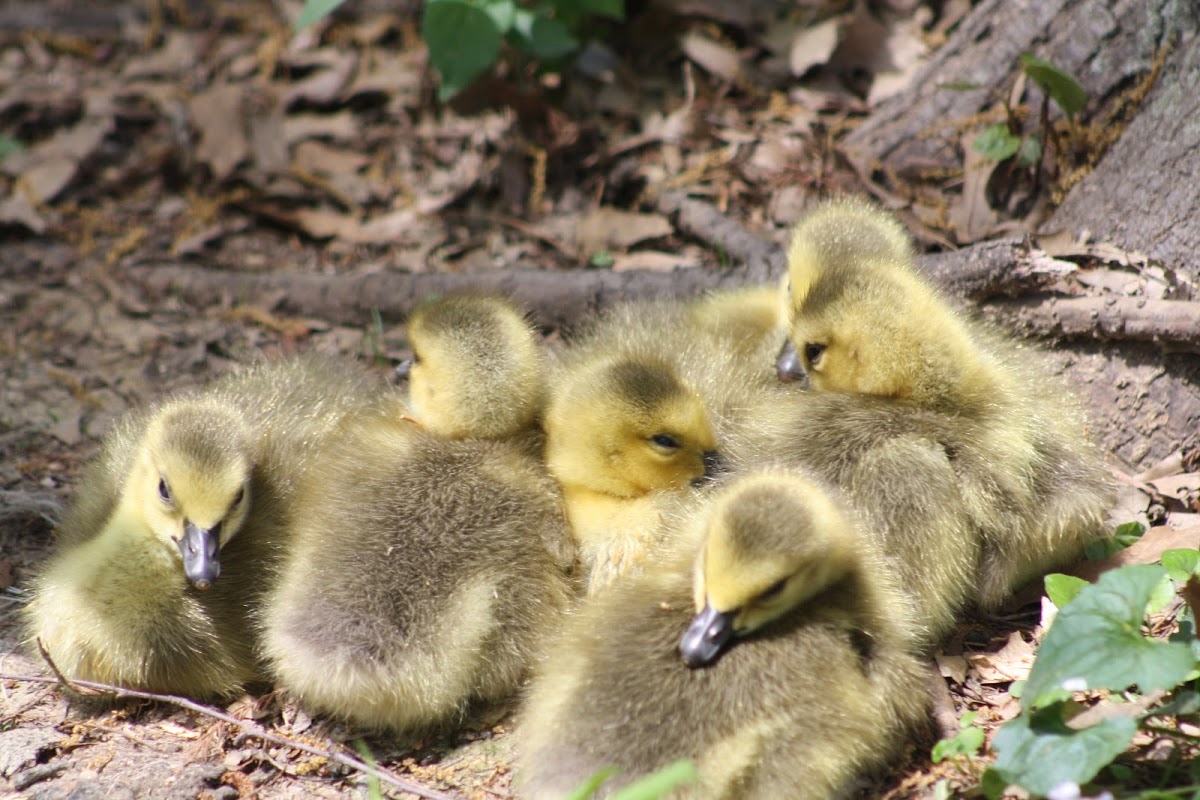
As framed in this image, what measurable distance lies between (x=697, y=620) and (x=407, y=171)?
445 centimetres

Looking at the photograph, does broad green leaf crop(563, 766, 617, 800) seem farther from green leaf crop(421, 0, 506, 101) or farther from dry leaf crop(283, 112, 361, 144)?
dry leaf crop(283, 112, 361, 144)

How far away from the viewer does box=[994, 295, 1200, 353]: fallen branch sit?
3.66 metres

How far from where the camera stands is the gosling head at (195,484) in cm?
324

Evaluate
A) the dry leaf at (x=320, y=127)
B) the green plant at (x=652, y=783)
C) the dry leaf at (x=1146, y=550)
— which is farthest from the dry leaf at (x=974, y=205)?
the dry leaf at (x=320, y=127)

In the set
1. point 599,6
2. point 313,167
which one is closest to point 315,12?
point 599,6

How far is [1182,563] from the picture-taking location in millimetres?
2959

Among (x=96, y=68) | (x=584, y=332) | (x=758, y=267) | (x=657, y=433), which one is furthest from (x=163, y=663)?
(x=96, y=68)

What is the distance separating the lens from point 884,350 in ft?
10.8

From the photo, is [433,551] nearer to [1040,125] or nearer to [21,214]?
[1040,125]

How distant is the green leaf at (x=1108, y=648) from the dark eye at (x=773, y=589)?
59 centimetres

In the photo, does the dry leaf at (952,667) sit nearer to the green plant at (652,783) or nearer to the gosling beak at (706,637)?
the gosling beak at (706,637)

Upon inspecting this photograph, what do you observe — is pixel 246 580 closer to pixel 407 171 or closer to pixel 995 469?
pixel 995 469

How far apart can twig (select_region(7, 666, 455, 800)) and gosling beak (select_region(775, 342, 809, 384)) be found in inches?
63.9

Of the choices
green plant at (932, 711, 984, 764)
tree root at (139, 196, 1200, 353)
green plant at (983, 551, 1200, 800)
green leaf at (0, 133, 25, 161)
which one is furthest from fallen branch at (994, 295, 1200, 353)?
green leaf at (0, 133, 25, 161)
